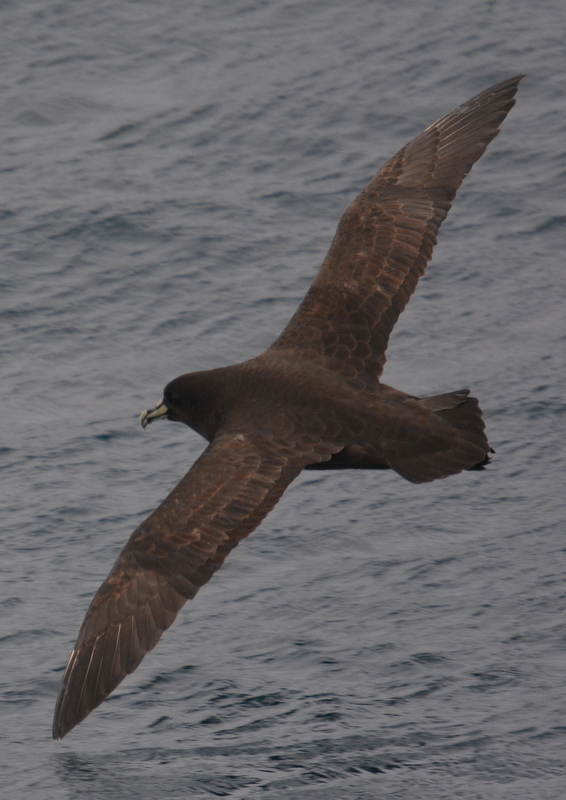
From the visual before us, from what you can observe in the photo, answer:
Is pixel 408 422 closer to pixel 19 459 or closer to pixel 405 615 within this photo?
pixel 405 615

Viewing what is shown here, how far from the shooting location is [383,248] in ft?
42.1

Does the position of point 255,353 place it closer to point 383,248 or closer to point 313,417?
point 383,248

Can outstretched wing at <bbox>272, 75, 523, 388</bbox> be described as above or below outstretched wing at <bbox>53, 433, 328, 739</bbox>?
above

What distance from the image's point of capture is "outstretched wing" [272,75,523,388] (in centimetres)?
1234

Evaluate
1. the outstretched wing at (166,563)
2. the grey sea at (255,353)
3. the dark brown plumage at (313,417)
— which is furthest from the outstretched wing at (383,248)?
the grey sea at (255,353)

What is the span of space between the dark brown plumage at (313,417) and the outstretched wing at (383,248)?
0.01m

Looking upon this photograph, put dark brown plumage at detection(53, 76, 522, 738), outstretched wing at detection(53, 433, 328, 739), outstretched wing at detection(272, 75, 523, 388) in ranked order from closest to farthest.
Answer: outstretched wing at detection(53, 433, 328, 739) < dark brown plumage at detection(53, 76, 522, 738) < outstretched wing at detection(272, 75, 523, 388)

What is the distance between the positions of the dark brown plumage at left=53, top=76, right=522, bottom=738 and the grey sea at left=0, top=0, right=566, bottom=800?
1362 mm

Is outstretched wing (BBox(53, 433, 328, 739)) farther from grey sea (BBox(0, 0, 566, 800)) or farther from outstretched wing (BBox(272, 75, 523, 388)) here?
outstretched wing (BBox(272, 75, 523, 388))

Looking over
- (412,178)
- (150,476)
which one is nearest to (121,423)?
(150,476)

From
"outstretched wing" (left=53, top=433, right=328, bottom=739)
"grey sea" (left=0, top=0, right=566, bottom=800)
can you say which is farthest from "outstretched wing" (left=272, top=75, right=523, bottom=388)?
"grey sea" (left=0, top=0, right=566, bottom=800)

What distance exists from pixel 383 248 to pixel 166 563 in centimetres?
337

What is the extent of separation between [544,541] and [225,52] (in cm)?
1012

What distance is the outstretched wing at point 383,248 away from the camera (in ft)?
40.5
